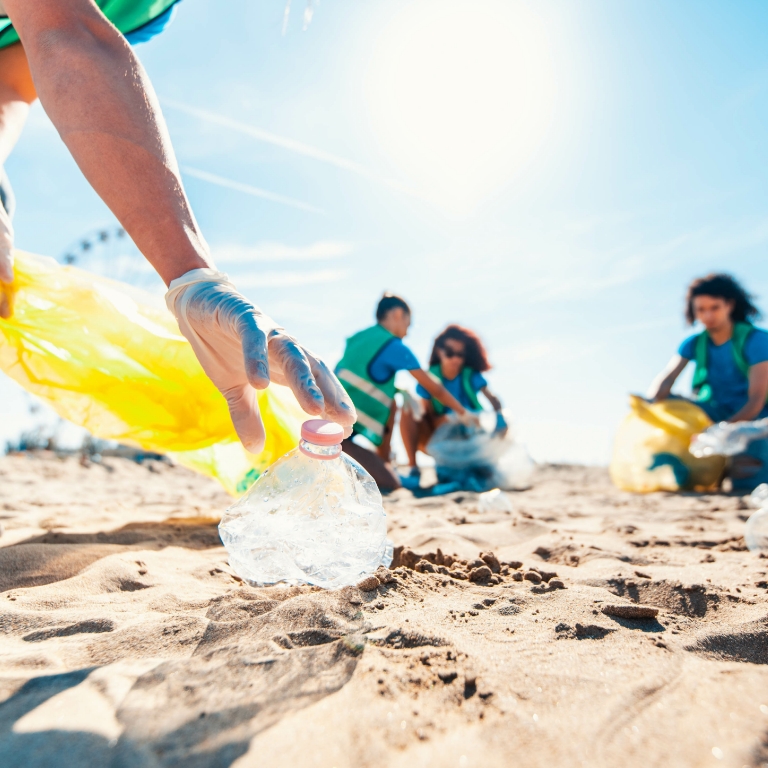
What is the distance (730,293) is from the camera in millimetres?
4227

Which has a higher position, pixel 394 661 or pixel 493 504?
pixel 493 504

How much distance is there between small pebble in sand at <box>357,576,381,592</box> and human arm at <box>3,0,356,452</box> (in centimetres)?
40

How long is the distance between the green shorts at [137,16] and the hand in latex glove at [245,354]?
47.5 inches

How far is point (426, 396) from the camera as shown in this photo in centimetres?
509

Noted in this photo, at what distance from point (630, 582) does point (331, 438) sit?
0.82m

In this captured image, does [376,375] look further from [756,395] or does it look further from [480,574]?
[480,574]

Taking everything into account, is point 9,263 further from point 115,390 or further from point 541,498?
point 541,498

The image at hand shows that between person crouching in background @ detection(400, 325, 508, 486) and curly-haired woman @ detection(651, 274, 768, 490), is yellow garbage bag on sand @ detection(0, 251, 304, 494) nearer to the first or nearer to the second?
person crouching in background @ detection(400, 325, 508, 486)

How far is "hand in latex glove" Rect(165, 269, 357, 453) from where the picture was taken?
3.74ft

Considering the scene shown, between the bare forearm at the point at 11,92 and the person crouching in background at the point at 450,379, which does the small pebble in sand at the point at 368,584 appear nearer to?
the bare forearm at the point at 11,92

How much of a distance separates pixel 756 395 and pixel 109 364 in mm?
4128

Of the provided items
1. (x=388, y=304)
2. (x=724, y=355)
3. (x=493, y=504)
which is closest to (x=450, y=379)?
(x=388, y=304)

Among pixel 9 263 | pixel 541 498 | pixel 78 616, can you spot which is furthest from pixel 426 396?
pixel 78 616

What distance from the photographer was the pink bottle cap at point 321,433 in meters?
1.11
